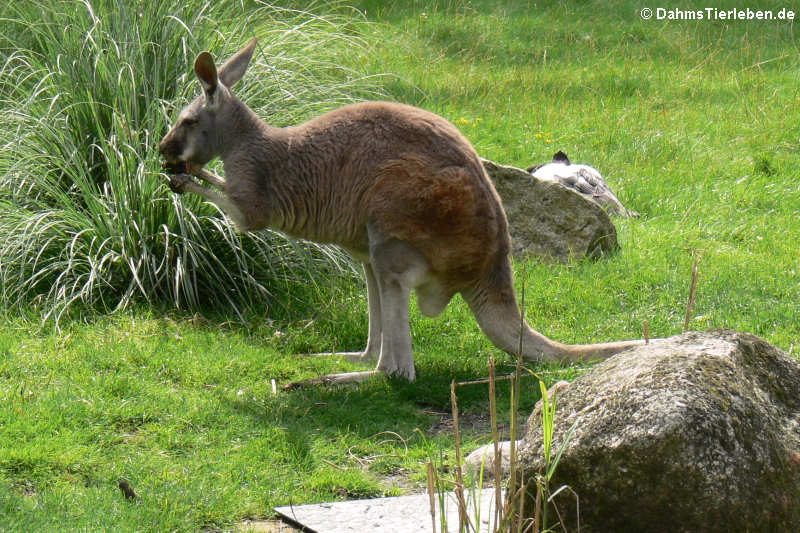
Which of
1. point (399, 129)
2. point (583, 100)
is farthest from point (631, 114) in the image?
point (399, 129)

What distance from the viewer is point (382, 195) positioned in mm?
5336

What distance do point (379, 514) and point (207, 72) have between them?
2.61 meters

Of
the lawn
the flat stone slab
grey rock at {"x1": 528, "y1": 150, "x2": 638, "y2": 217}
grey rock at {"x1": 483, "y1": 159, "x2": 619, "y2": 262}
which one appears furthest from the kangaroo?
grey rock at {"x1": 528, "y1": 150, "x2": 638, "y2": 217}

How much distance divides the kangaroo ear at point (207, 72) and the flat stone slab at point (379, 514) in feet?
7.82

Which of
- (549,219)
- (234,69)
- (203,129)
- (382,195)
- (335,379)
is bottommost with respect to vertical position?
(335,379)

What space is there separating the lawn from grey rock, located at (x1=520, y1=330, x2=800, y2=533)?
0.49 metres

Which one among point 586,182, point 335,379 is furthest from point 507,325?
point 586,182

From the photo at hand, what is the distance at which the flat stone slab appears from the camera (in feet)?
12.3

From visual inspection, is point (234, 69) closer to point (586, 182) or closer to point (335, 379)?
point (335, 379)

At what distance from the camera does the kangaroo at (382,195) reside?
5340mm

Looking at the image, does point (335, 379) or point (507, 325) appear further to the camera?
point (507, 325)

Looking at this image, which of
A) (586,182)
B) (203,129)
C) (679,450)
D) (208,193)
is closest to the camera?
(679,450)

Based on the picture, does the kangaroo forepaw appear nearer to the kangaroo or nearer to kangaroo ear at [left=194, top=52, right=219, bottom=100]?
the kangaroo

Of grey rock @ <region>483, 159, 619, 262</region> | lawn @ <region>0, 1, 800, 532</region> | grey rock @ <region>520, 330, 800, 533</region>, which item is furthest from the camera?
grey rock @ <region>483, 159, 619, 262</region>
